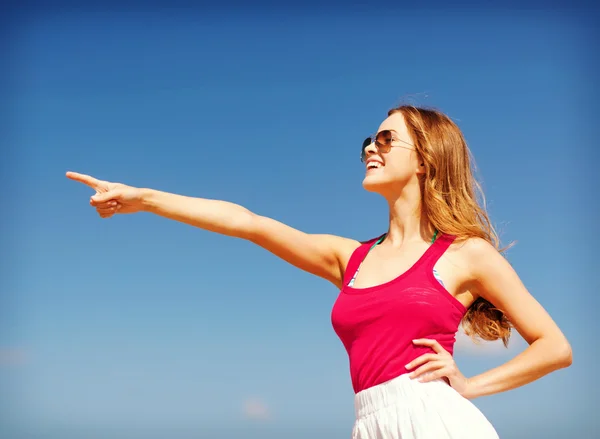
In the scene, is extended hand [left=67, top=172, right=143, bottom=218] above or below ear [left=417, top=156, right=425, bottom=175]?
below

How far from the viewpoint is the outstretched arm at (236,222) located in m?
5.23

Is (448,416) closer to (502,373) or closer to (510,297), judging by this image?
(502,373)

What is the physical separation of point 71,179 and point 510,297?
328 cm

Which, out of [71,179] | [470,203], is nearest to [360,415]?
[470,203]

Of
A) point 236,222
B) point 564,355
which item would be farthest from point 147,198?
point 564,355

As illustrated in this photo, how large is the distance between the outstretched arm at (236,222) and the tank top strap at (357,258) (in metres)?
0.09

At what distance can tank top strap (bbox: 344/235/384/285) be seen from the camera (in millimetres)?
5637

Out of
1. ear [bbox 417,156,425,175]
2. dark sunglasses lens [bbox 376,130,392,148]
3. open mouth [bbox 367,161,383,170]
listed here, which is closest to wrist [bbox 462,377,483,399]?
ear [bbox 417,156,425,175]

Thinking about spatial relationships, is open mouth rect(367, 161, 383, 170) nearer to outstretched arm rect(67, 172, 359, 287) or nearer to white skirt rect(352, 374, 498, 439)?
outstretched arm rect(67, 172, 359, 287)

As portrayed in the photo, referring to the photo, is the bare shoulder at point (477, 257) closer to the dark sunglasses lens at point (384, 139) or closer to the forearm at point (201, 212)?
the dark sunglasses lens at point (384, 139)

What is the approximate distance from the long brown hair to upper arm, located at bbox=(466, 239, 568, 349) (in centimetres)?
21

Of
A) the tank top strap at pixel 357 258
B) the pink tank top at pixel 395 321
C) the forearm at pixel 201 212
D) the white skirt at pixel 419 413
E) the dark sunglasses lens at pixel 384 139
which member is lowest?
the white skirt at pixel 419 413

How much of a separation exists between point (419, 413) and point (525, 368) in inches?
34.2

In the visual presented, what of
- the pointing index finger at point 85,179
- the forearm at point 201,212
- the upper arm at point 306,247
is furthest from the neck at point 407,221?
the pointing index finger at point 85,179
